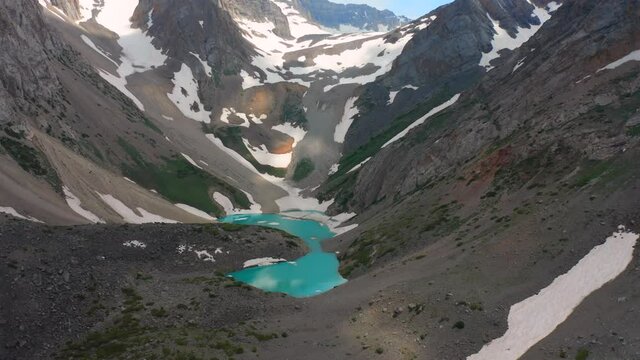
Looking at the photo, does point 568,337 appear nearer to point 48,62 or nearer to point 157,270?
point 157,270

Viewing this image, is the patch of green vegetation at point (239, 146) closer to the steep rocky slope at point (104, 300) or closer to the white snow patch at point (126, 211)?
the white snow patch at point (126, 211)

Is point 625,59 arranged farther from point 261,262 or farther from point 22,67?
point 22,67

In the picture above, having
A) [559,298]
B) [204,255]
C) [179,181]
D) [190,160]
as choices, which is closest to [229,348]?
[559,298]

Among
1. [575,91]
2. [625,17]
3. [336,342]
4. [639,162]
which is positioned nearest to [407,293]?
[336,342]

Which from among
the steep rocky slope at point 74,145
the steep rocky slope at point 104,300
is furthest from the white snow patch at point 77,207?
the steep rocky slope at point 104,300

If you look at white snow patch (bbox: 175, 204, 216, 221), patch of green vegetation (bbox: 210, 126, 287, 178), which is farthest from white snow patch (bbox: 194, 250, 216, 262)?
patch of green vegetation (bbox: 210, 126, 287, 178)

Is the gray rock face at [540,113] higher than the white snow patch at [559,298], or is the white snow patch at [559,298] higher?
the gray rock face at [540,113]
